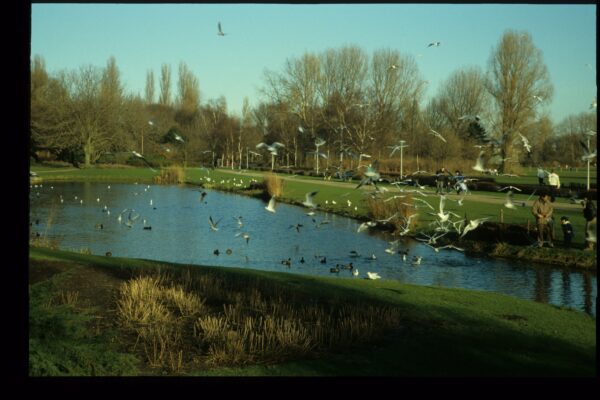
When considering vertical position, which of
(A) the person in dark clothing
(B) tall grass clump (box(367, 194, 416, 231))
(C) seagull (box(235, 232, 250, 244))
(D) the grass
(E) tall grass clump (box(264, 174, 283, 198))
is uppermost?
(E) tall grass clump (box(264, 174, 283, 198))

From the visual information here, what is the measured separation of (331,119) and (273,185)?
932 cm

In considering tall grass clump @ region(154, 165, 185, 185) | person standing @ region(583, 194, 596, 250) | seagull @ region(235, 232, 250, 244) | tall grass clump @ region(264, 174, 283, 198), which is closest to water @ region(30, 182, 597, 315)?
seagull @ region(235, 232, 250, 244)

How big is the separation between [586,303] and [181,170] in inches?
1672

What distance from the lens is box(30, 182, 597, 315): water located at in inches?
606

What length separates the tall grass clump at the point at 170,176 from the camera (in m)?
52.0

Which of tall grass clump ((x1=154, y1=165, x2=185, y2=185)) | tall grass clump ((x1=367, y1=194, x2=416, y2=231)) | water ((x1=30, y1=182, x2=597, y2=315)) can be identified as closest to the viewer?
water ((x1=30, y1=182, x2=597, y2=315))

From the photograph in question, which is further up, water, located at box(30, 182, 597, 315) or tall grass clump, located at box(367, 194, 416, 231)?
tall grass clump, located at box(367, 194, 416, 231)

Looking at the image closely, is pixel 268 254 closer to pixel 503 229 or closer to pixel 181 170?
pixel 503 229

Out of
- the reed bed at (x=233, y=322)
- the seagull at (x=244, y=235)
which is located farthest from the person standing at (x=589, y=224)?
the seagull at (x=244, y=235)

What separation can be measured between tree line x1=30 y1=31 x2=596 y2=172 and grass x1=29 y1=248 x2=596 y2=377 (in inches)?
1242

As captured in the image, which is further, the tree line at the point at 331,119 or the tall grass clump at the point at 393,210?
the tree line at the point at 331,119

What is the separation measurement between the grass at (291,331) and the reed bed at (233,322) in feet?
0.07

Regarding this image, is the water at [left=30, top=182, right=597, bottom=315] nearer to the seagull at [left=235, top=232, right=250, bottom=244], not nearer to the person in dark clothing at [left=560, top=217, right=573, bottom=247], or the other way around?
the seagull at [left=235, top=232, right=250, bottom=244]

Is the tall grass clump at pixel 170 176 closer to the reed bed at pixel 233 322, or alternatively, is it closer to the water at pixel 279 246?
the water at pixel 279 246
